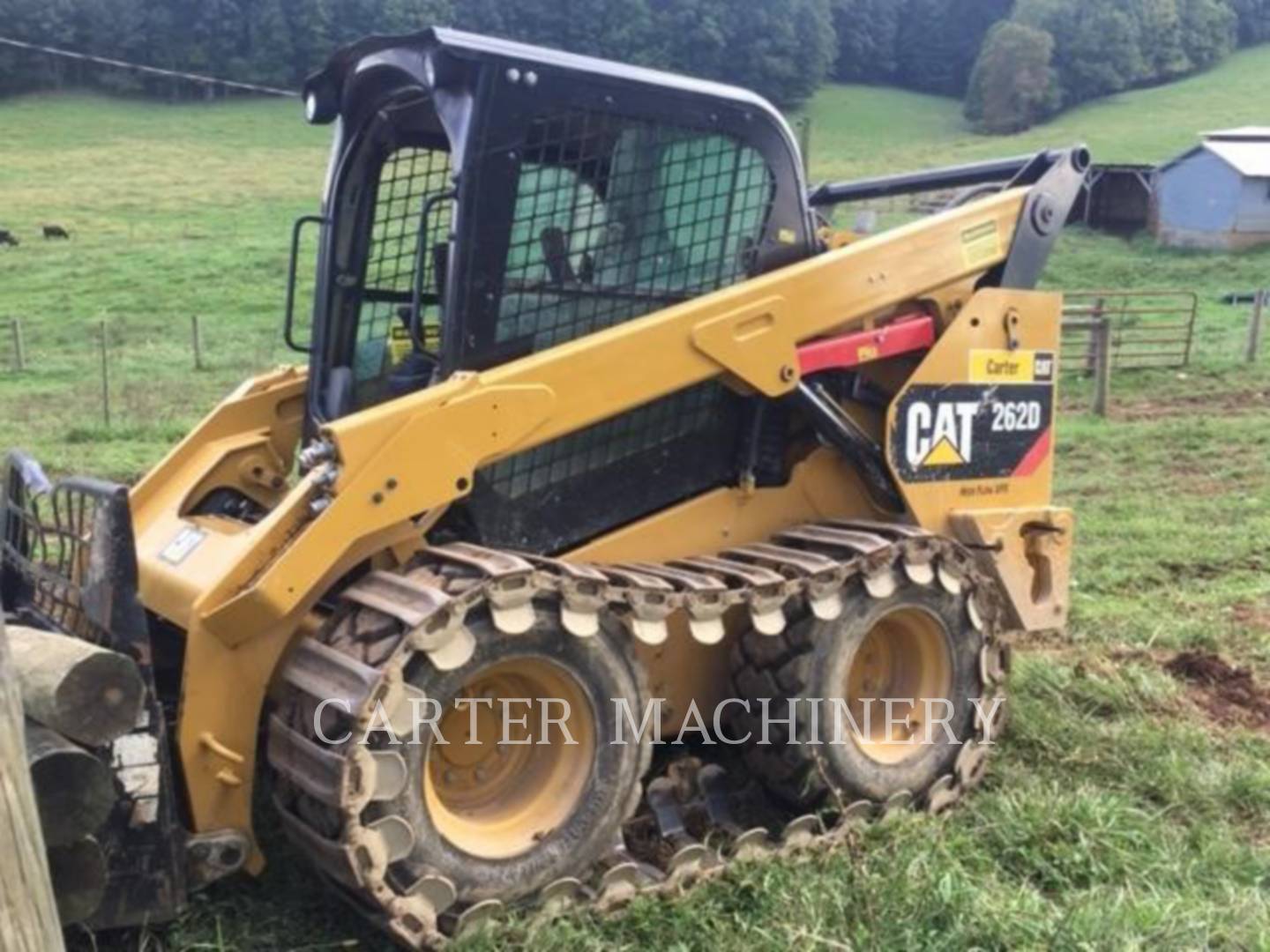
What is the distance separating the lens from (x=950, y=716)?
5.14 meters

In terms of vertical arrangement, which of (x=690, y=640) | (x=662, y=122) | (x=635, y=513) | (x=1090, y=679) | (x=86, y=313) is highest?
(x=662, y=122)

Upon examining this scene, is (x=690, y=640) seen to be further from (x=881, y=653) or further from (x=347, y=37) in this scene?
(x=347, y=37)

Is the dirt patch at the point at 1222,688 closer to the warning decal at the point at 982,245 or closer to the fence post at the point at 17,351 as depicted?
the warning decal at the point at 982,245

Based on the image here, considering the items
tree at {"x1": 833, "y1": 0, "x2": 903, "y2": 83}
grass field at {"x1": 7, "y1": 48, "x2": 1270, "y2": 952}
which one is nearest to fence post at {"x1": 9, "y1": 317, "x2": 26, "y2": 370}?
grass field at {"x1": 7, "y1": 48, "x2": 1270, "y2": 952}

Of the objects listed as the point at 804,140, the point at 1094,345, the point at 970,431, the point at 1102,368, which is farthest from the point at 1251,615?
the point at 1094,345

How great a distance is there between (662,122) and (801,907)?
2.51m

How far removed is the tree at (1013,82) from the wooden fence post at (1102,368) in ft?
171

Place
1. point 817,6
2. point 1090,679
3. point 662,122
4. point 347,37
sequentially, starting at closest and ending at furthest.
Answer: point 662,122 < point 1090,679 < point 347,37 < point 817,6

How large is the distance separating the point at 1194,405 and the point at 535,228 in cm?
1424

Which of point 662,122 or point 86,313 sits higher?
point 662,122

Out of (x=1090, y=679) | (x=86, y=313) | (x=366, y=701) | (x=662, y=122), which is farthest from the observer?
(x=86, y=313)

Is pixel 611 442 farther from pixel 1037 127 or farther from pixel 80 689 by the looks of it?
pixel 1037 127

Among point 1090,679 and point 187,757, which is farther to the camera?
point 1090,679

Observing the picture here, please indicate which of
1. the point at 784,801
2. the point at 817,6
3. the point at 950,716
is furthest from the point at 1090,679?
the point at 817,6
